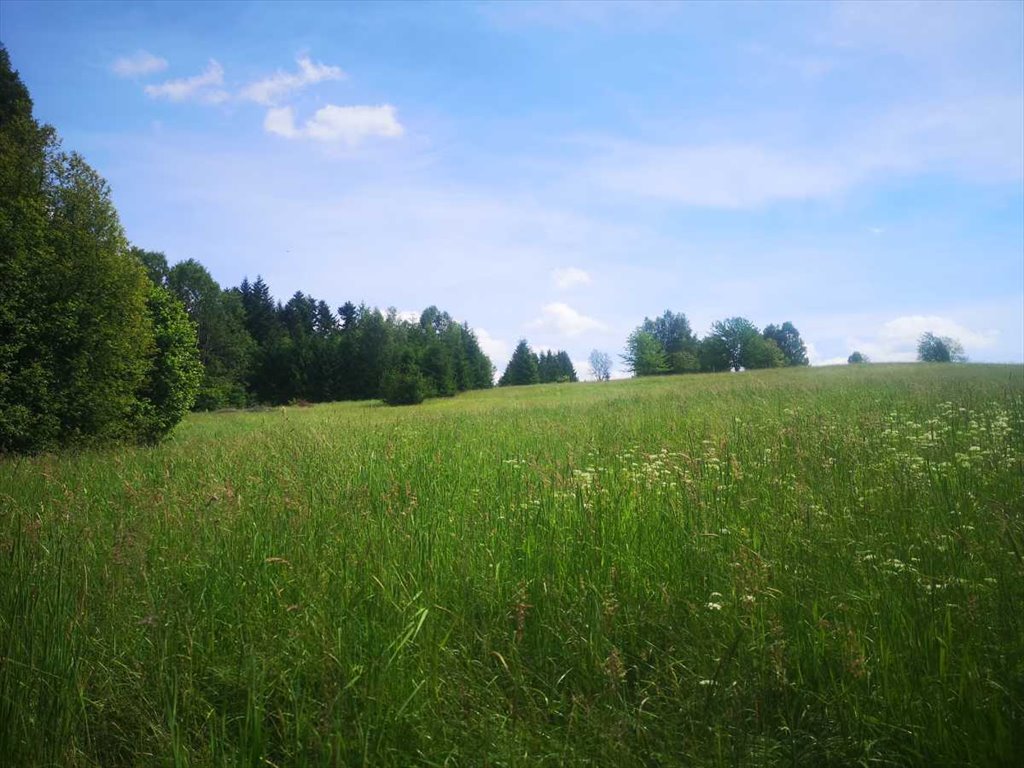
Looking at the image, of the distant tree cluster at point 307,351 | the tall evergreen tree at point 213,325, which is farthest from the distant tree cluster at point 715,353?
the tall evergreen tree at point 213,325

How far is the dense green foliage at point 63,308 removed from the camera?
32.8 ft

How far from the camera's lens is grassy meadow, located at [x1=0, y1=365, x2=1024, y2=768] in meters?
1.86

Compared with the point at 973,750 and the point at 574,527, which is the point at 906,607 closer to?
the point at 973,750

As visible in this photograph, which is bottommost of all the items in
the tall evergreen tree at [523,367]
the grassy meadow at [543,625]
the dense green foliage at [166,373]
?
the grassy meadow at [543,625]

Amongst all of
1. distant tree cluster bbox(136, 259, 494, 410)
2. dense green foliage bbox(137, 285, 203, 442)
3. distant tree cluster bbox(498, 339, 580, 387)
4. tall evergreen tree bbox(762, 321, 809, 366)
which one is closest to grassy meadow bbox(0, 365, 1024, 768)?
dense green foliage bbox(137, 285, 203, 442)

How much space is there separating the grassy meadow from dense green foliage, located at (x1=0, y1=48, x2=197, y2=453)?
808cm

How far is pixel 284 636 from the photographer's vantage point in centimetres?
255

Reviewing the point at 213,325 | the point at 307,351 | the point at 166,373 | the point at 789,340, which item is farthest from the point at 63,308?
the point at 789,340

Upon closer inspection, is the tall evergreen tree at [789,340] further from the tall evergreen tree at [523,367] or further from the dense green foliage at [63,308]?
the dense green foliage at [63,308]

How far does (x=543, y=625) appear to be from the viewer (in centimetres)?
249

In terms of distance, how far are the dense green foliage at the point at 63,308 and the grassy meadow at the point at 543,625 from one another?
8.08 metres

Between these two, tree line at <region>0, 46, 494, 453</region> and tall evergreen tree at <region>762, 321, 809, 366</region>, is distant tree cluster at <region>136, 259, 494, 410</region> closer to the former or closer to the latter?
tree line at <region>0, 46, 494, 453</region>

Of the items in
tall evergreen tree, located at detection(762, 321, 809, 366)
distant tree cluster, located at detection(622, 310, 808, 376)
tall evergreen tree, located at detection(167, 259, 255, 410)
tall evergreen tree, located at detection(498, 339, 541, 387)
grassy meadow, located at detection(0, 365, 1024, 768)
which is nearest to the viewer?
grassy meadow, located at detection(0, 365, 1024, 768)

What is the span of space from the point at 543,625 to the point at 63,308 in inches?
503
